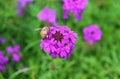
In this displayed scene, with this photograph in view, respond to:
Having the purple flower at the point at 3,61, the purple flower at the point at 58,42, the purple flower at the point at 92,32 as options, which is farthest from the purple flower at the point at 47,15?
the purple flower at the point at 58,42

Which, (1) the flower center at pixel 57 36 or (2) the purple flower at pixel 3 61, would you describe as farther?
(2) the purple flower at pixel 3 61

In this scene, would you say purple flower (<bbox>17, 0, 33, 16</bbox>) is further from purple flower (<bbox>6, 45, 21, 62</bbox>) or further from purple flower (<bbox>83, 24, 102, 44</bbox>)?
purple flower (<bbox>83, 24, 102, 44</bbox>)

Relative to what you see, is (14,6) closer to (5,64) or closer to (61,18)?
(61,18)

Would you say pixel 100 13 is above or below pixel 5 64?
above

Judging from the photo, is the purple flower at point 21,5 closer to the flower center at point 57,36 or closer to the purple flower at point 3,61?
the purple flower at point 3,61

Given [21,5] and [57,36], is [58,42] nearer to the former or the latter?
[57,36]

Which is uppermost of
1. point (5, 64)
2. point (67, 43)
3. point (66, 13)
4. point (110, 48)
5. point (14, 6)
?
point (14, 6)

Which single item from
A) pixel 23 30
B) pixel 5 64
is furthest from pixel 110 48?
pixel 5 64
